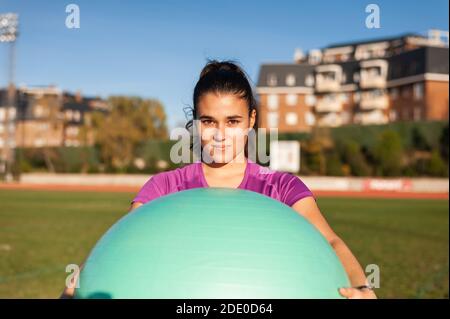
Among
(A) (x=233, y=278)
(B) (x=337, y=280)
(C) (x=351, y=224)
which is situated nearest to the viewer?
(A) (x=233, y=278)

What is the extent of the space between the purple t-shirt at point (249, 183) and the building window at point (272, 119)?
64.5m

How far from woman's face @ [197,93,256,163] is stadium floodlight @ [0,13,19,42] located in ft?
156

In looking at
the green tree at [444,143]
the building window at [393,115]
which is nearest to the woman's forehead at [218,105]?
the green tree at [444,143]

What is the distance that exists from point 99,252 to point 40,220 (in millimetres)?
17884

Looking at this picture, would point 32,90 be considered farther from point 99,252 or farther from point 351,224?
point 99,252

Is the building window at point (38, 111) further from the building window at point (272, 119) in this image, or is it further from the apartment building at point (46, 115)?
the building window at point (272, 119)

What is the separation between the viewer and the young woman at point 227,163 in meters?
3.26

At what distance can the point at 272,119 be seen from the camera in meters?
68.4

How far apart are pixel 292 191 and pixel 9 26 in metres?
50.0

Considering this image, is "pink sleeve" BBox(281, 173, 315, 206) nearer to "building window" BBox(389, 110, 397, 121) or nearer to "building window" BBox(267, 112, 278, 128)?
"building window" BBox(389, 110, 397, 121)

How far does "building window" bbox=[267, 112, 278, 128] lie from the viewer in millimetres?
67875

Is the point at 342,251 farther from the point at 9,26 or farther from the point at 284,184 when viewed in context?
the point at 9,26
